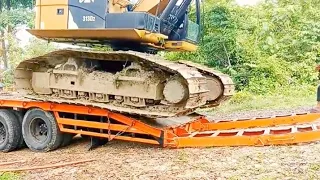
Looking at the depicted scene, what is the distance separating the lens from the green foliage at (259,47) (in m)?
17.6

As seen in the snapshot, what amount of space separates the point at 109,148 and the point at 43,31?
2.39m

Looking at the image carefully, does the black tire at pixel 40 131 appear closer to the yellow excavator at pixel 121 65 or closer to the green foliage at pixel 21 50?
the yellow excavator at pixel 121 65

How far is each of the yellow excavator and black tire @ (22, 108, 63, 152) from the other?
0.33 m

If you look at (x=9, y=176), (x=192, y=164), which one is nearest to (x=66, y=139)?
(x=9, y=176)

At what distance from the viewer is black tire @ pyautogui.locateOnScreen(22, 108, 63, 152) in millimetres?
7977

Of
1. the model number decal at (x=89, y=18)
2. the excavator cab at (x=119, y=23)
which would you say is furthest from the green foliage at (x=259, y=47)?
the model number decal at (x=89, y=18)

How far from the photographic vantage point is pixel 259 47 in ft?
63.2

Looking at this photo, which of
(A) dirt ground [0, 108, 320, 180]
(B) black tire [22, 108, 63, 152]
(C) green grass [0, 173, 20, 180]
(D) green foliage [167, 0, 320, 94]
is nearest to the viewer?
(A) dirt ground [0, 108, 320, 180]

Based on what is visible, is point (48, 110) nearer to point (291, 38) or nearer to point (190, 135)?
point (190, 135)

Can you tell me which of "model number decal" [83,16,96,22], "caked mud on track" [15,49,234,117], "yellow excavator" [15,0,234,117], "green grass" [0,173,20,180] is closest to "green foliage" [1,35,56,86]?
"caked mud on track" [15,49,234,117]

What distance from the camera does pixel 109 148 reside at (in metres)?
7.72

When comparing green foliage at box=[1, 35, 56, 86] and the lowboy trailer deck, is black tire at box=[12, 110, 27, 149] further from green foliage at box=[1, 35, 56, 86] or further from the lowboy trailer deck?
green foliage at box=[1, 35, 56, 86]

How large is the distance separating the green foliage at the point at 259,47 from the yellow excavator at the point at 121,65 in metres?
9.14

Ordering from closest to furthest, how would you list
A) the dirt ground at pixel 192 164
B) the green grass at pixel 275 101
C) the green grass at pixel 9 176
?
the dirt ground at pixel 192 164 → the green grass at pixel 9 176 → the green grass at pixel 275 101
